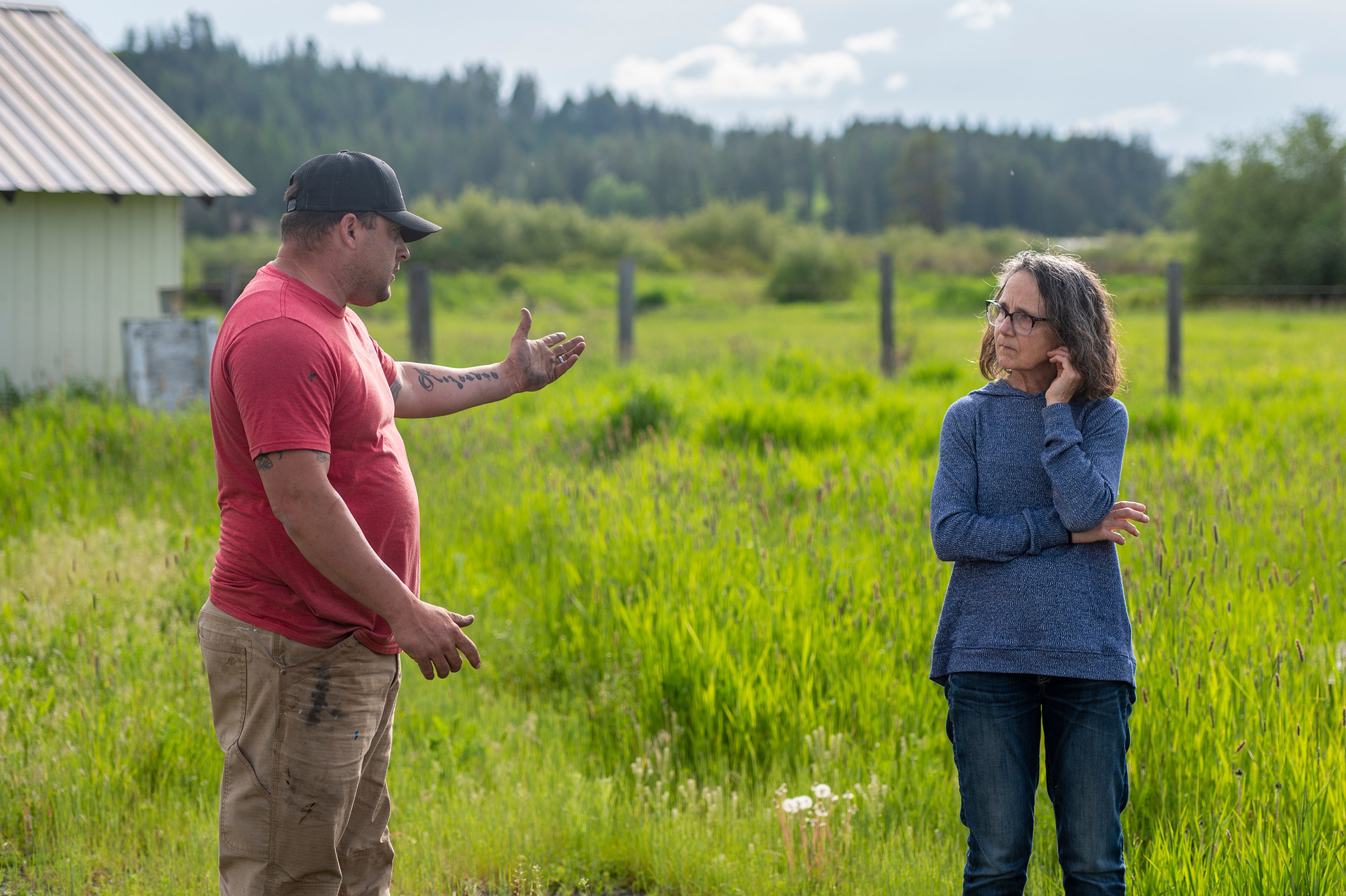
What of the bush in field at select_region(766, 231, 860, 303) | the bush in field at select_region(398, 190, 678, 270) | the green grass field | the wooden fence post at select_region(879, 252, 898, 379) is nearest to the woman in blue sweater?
the green grass field

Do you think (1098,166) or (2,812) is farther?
(1098,166)

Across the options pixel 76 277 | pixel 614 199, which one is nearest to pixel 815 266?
pixel 76 277

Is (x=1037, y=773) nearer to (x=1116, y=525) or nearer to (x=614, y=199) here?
(x=1116, y=525)

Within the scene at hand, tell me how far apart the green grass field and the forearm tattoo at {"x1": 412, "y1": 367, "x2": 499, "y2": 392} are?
1.50m

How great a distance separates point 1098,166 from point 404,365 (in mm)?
162567

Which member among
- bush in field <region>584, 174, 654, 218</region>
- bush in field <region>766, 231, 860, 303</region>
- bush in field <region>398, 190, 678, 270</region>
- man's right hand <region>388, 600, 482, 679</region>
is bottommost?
man's right hand <region>388, 600, 482, 679</region>

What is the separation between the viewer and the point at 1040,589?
2559mm

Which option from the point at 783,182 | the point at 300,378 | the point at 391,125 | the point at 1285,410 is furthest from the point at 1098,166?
the point at 300,378

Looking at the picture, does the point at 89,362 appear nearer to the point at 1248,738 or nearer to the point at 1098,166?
the point at 1248,738

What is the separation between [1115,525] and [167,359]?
35.3 ft

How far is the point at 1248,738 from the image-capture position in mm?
3441

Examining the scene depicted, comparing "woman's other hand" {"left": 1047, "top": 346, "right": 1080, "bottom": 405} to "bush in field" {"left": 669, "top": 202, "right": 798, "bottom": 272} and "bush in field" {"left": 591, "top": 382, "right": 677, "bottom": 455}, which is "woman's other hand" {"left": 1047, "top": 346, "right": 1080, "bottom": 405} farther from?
"bush in field" {"left": 669, "top": 202, "right": 798, "bottom": 272}

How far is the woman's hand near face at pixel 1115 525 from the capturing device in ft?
8.27

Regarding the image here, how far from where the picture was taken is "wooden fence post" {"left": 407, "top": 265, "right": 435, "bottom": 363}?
41.0 ft
